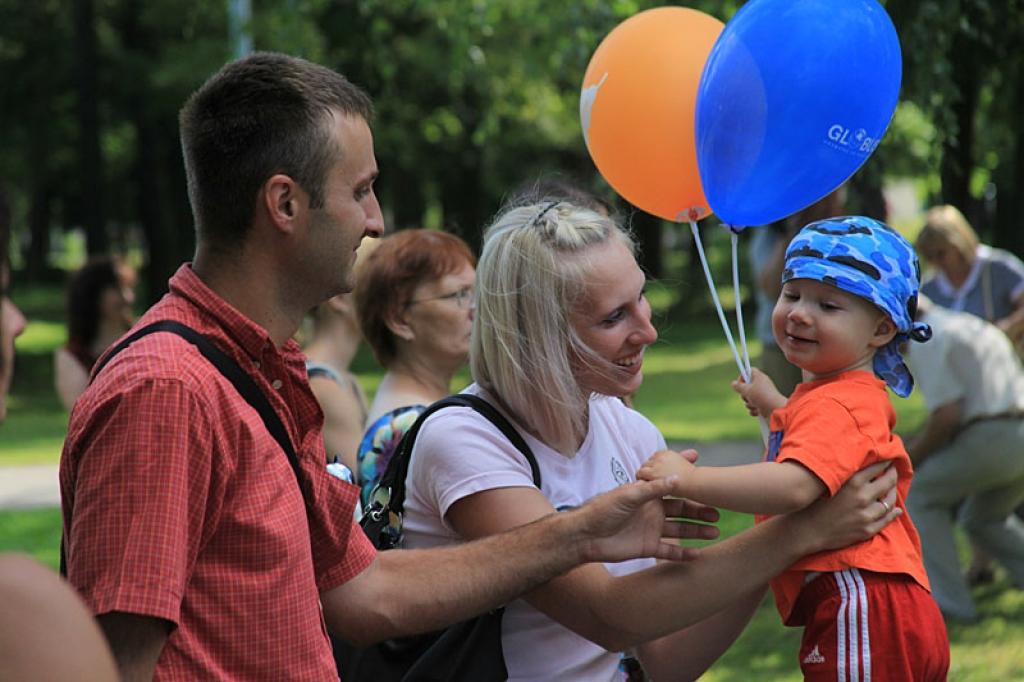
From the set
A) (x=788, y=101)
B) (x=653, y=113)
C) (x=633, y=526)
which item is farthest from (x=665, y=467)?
(x=653, y=113)

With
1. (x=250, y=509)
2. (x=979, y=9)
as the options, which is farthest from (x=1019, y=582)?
(x=250, y=509)

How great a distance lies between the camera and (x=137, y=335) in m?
2.16

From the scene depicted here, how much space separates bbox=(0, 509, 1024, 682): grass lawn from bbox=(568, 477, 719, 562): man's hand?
359cm

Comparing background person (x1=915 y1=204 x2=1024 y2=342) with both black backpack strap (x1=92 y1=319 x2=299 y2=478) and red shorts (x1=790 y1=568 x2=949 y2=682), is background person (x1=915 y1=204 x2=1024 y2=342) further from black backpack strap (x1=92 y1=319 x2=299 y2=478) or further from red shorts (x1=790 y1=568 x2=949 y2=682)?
black backpack strap (x1=92 y1=319 x2=299 y2=478)

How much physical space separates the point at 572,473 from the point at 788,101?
1019 millimetres

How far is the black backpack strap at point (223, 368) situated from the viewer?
7.07 feet

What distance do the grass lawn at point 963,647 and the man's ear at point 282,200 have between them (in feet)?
13.6

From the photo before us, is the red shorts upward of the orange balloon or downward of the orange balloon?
downward

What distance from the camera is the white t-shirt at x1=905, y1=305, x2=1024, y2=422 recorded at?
21.2ft

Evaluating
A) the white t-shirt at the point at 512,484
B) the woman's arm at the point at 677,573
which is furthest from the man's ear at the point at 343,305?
the woman's arm at the point at 677,573

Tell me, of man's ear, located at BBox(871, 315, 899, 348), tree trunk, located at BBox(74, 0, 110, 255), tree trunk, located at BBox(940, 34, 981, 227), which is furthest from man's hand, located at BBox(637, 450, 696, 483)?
tree trunk, located at BBox(74, 0, 110, 255)

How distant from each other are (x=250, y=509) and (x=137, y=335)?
0.34 m

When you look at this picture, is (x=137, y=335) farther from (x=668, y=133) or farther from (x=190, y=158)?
(x=668, y=133)

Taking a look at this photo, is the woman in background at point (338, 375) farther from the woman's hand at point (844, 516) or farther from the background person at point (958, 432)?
the background person at point (958, 432)
